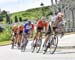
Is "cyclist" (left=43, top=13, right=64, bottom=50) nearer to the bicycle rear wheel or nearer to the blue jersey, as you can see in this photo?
the bicycle rear wheel

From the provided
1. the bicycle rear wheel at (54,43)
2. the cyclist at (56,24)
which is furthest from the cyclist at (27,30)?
the bicycle rear wheel at (54,43)

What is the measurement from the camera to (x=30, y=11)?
278 ft

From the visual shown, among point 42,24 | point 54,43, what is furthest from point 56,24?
point 42,24

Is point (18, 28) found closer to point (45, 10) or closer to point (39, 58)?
point (39, 58)

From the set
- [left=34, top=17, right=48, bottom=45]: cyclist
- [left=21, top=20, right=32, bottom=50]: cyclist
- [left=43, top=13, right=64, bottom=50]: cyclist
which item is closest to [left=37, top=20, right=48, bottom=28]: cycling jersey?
[left=34, top=17, right=48, bottom=45]: cyclist

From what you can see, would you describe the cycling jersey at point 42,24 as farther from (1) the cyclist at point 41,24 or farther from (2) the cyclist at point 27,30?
(2) the cyclist at point 27,30

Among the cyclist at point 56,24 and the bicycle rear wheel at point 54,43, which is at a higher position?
the cyclist at point 56,24

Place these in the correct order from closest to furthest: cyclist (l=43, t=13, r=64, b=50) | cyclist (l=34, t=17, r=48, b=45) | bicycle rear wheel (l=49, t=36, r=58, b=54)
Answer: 1. cyclist (l=43, t=13, r=64, b=50)
2. bicycle rear wheel (l=49, t=36, r=58, b=54)
3. cyclist (l=34, t=17, r=48, b=45)

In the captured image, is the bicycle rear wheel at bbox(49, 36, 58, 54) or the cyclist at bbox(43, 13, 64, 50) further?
the bicycle rear wheel at bbox(49, 36, 58, 54)

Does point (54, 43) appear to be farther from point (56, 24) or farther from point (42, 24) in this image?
point (42, 24)

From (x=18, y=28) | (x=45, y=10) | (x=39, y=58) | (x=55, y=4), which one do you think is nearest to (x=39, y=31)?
(x=39, y=58)

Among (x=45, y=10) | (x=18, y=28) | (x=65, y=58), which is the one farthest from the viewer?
(x=45, y=10)

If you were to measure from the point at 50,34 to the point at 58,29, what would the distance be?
64 centimetres

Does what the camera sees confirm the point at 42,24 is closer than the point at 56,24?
No
